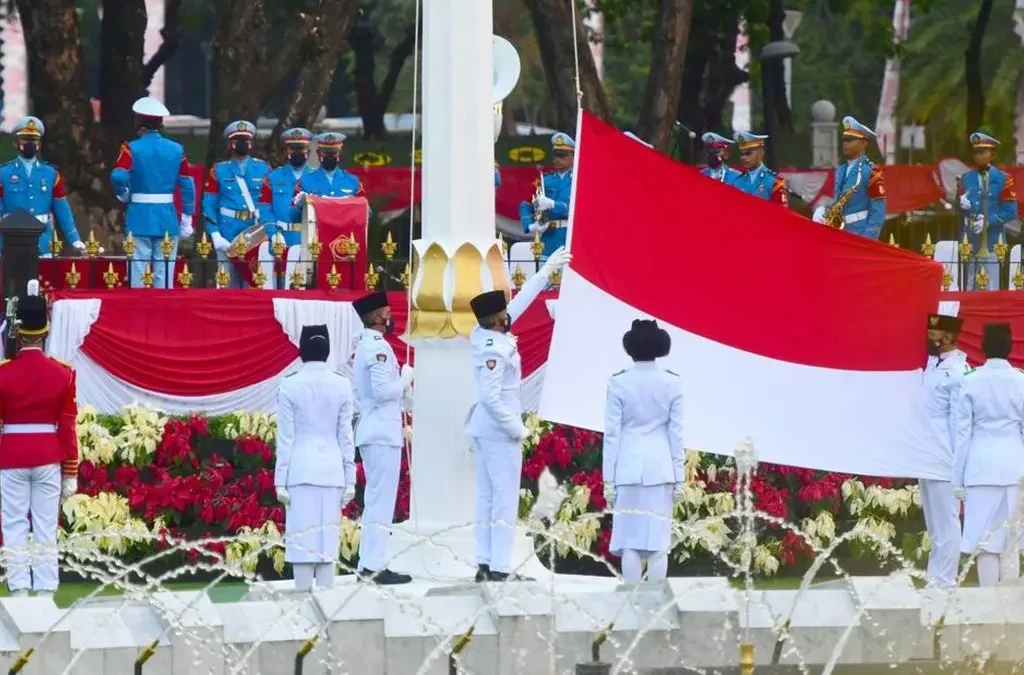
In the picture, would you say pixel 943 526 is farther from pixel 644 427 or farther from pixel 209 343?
pixel 209 343

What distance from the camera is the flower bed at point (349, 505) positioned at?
15.8 m

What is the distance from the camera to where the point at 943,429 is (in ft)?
48.5

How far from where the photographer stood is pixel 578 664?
1074 centimetres

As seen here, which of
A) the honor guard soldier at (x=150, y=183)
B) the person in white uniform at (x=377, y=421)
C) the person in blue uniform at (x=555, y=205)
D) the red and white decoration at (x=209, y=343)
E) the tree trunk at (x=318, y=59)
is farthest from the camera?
the tree trunk at (x=318, y=59)

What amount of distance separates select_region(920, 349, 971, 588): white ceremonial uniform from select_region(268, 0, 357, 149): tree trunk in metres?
10.2

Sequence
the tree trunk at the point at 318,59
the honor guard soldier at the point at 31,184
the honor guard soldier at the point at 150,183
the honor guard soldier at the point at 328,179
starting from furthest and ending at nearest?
the tree trunk at the point at 318,59, the honor guard soldier at the point at 328,179, the honor guard soldier at the point at 150,183, the honor guard soldier at the point at 31,184

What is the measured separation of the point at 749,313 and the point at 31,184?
7416mm

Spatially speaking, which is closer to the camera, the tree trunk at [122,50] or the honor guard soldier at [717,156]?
the honor guard soldier at [717,156]

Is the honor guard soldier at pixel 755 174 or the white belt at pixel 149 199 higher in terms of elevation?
the honor guard soldier at pixel 755 174

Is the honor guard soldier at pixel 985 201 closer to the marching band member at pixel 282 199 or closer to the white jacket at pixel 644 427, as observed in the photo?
the marching band member at pixel 282 199

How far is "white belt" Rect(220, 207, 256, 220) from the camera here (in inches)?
811

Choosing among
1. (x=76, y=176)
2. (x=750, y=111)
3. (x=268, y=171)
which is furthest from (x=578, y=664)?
(x=750, y=111)

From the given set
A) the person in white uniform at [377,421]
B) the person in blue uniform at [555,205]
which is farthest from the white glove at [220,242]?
the person in white uniform at [377,421]

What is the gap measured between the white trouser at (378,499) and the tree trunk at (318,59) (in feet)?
32.4
